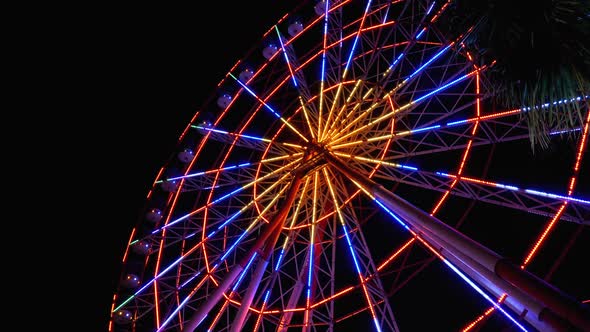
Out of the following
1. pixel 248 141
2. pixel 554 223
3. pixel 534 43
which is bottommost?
pixel 248 141

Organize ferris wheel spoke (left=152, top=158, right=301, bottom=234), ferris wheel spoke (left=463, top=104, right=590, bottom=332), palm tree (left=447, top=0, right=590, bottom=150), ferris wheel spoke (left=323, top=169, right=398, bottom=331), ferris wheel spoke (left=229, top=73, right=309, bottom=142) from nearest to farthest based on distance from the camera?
palm tree (left=447, top=0, right=590, bottom=150) < ferris wheel spoke (left=463, top=104, right=590, bottom=332) < ferris wheel spoke (left=323, top=169, right=398, bottom=331) < ferris wheel spoke (left=152, top=158, right=301, bottom=234) < ferris wheel spoke (left=229, top=73, right=309, bottom=142)

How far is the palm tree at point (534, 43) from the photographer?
189 inches

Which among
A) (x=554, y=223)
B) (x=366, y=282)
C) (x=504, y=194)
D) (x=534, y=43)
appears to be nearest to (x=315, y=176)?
(x=366, y=282)

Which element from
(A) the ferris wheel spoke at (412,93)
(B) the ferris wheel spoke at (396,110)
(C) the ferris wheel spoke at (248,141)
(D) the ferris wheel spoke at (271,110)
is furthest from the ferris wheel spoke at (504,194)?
(C) the ferris wheel spoke at (248,141)

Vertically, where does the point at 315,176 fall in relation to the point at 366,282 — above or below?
above

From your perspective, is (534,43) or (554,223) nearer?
(534,43)

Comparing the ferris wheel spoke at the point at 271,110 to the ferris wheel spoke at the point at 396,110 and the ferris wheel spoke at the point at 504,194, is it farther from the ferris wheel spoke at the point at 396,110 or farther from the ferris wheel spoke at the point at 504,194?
the ferris wheel spoke at the point at 504,194

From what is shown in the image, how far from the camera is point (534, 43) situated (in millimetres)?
4992

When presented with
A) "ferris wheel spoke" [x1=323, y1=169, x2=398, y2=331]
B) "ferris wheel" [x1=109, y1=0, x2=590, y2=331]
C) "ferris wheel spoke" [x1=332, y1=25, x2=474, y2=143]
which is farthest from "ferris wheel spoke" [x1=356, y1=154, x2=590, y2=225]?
"ferris wheel spoke" [x1=323, y1=169, x2=398, y2=331]

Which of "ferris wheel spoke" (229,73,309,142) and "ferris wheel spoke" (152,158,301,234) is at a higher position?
"ferris wheel spoke" (229,73,309,142)

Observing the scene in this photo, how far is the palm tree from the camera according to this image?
479 centimetres

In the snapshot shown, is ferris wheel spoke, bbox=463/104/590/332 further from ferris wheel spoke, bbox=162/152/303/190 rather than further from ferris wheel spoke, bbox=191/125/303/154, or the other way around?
ferris wheel spoke, bbox=162/152/303/190

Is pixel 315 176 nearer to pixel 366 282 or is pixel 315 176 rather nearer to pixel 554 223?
pixel 366 282

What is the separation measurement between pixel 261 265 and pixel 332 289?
94.3 inches
